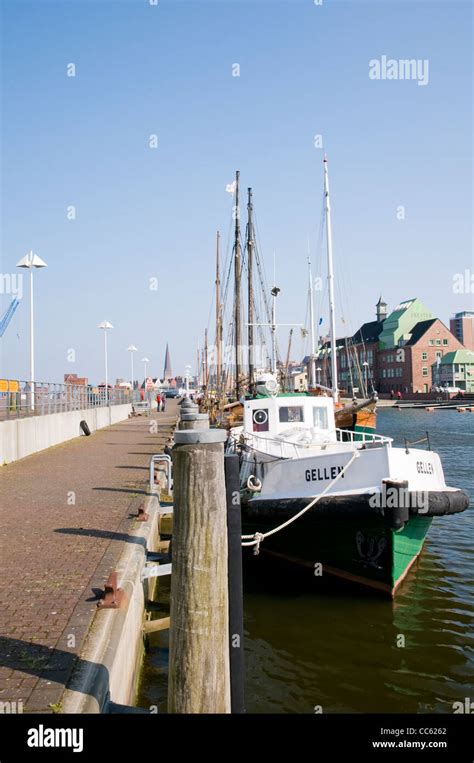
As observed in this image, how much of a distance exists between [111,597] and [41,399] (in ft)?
56.8

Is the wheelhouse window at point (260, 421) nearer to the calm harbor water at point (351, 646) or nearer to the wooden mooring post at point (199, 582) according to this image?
the calm harbor water at point (351, 646)

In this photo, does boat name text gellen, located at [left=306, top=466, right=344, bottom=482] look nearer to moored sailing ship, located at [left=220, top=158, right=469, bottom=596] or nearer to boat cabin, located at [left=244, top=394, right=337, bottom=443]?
moored sailing ship, located at [left=220, top=158, right=469, bottom=596]

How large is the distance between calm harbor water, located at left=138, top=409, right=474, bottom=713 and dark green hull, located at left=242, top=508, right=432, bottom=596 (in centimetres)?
34

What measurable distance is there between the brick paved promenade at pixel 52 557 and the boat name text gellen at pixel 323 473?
10.9 feet

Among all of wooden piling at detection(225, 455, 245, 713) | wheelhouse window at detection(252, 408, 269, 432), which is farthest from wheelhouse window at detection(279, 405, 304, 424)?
wooden piling at detection(225, 455, 245, 713)

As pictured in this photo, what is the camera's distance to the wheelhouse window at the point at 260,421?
14.9 metres

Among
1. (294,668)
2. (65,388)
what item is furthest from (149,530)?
(65,388)

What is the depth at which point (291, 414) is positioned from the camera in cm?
1498

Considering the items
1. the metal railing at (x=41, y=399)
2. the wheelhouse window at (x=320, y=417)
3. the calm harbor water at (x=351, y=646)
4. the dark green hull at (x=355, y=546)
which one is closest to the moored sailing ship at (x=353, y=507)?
the dark green hull at (x=355, y=546)

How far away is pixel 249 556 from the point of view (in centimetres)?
1293

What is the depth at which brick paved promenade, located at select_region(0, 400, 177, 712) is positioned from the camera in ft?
15.9

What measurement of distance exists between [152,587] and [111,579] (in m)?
4.46

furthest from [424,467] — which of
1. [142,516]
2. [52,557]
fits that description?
[52,557]

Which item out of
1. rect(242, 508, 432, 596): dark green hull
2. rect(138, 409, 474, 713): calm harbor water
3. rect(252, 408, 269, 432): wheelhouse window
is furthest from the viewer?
rect(252, 408, 269, 432): wheelhouse window
